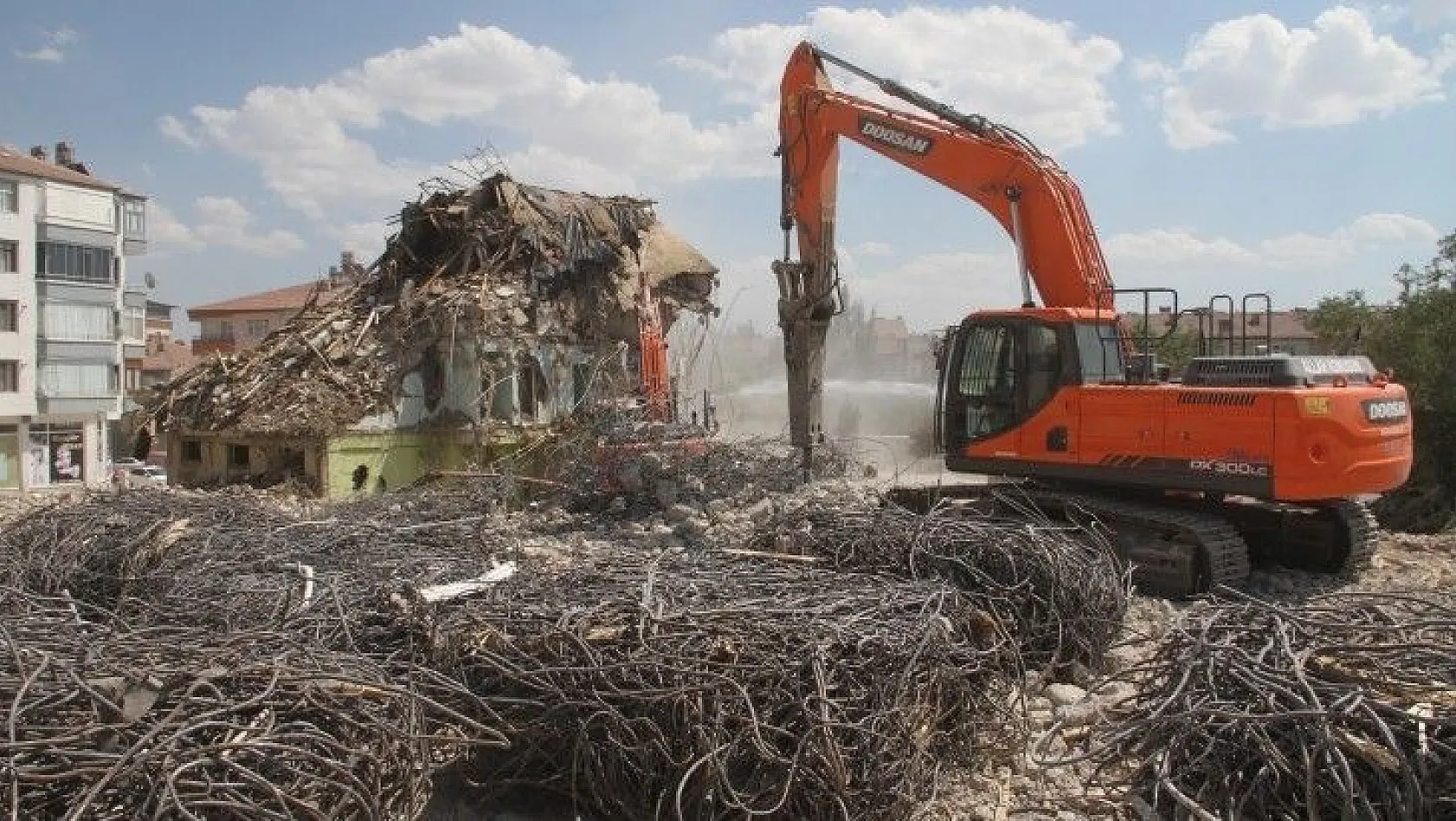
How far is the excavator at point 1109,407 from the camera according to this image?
8.42 metres

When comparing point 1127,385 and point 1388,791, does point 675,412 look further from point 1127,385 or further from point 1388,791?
point 1388,791

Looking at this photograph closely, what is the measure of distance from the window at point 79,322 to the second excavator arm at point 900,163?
108ft

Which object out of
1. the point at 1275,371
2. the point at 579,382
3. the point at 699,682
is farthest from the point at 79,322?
the point at 699,682

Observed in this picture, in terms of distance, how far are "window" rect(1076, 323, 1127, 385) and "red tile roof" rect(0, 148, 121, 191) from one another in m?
35.7

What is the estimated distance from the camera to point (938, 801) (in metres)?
4.61

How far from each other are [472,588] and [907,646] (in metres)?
2.08

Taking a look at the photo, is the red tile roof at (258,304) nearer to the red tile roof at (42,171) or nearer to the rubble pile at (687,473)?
the red tile roof at (42,171)

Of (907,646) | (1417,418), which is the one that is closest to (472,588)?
(907,646)

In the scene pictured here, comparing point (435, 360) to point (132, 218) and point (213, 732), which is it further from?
point (132, 218)

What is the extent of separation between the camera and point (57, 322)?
37344 mm

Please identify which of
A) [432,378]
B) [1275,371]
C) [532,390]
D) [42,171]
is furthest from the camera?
[42,171]

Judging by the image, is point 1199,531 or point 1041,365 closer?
point 1199,531

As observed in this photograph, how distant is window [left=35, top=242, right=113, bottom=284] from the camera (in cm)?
3684

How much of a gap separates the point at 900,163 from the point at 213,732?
934cm
